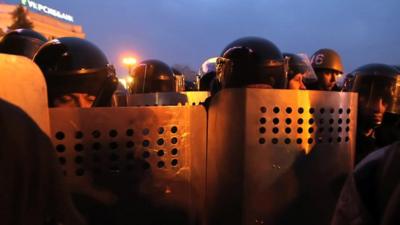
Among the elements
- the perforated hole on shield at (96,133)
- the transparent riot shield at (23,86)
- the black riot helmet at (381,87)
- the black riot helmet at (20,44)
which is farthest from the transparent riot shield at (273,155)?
the black riot helmet at (20,44)

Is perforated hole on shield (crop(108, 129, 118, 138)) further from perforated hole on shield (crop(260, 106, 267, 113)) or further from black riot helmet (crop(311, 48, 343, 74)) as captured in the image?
black riot helmet (crop(311, 48, 343, 74))

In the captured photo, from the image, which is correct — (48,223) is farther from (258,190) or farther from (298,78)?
(298,78)

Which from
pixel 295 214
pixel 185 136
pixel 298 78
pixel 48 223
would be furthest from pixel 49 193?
pixel 298 78

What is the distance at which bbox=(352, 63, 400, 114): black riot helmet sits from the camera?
10.3ft

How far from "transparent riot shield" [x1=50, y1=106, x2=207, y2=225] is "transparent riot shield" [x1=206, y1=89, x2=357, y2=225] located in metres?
0.12

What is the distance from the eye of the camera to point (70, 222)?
1.08 m

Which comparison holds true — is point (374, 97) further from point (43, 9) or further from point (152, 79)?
point (43, 9)

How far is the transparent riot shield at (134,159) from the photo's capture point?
149cm

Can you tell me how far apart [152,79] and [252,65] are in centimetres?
305

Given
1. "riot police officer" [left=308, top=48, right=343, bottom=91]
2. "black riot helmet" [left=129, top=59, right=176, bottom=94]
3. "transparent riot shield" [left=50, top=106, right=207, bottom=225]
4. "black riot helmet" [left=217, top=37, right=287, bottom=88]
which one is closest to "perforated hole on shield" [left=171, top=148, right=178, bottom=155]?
"transparent riot shield" [left=50, top=106, right=207, bottom=225]

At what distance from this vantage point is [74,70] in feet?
7.30

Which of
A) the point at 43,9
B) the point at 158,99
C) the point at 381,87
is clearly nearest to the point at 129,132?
the point at 158,99

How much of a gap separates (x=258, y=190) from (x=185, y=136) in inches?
17.1

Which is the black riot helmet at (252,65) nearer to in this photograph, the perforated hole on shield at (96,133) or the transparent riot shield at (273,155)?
the transparent riot shield at (273,155)
